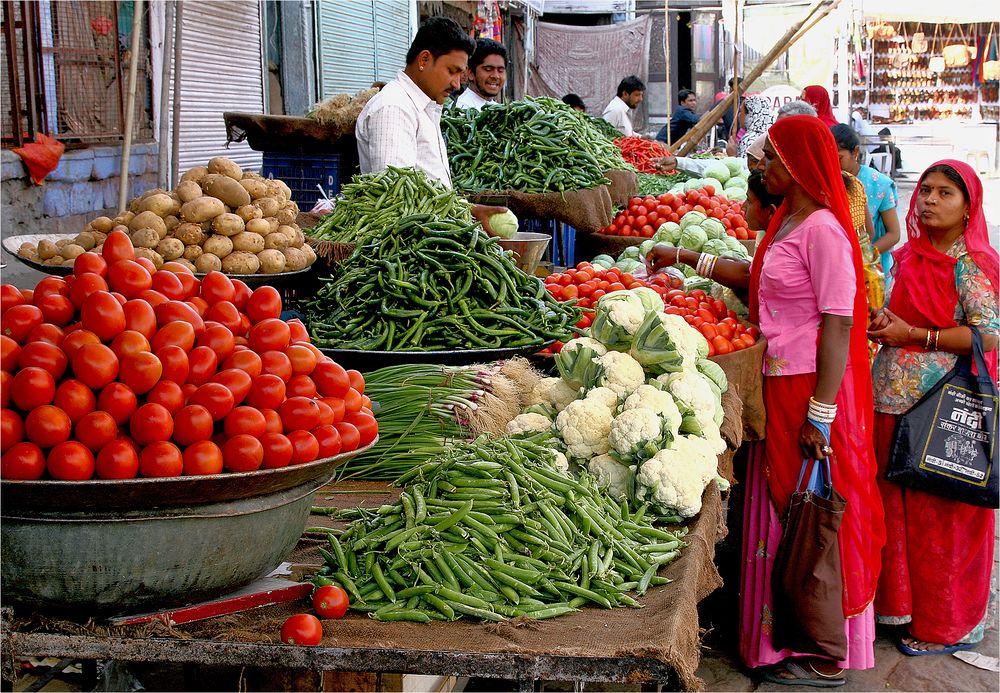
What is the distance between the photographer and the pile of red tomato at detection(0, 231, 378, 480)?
1.73 m

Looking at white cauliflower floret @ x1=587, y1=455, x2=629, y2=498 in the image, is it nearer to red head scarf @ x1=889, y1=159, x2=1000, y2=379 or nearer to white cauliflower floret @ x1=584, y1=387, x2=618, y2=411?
Answer: white cauliflower floret @ x1=584, y1=387, x2=618, y2=411

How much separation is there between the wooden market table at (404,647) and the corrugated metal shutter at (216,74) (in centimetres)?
658

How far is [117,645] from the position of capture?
71.4 inches

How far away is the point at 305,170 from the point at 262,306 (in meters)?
4.46

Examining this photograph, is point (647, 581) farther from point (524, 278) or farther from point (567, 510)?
point (524, 278)

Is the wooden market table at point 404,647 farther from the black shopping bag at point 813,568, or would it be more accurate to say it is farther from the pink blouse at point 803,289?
the pink blouse at point 803,289

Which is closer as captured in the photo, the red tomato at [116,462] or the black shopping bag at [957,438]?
the red tomato at [116,462]

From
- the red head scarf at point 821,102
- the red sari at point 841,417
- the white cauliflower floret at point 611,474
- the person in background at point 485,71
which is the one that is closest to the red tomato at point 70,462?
the white cauliflower floret at point 611,474

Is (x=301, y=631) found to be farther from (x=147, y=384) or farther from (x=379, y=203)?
(x=379, y=203)

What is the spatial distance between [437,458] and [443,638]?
2.75 ft

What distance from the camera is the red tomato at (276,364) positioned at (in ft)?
6.56

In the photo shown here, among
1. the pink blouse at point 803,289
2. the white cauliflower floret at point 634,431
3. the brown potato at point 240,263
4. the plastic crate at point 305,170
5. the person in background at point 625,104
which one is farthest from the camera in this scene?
the person in background at point 625,104

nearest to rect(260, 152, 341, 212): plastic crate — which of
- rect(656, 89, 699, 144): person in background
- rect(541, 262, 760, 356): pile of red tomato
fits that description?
rect(541, 262, 760, 356): pile of red tomato

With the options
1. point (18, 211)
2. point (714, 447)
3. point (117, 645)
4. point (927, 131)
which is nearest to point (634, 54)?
point (927, 131)
